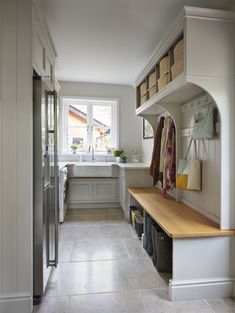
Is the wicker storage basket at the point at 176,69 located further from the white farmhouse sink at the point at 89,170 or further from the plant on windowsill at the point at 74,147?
the plant on windowsill at the point at 74,147

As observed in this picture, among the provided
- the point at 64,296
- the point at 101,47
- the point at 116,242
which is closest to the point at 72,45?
the point at 101,47

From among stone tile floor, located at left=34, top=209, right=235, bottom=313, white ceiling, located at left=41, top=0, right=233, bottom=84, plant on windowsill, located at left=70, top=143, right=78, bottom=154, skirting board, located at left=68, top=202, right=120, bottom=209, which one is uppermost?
white ceiling, located at left=41, top=0, right=233, bottom=84

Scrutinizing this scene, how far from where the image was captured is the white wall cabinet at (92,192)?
→ 4.42 meters

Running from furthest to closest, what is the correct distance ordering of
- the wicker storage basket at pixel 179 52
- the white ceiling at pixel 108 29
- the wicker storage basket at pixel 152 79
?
the wicker storage basket at pixel 152 79 → the white ceiling at pixel 108 29 → the wicker storage basket at pixel 179 52

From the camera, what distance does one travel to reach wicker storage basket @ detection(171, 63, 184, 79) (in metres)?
1.88

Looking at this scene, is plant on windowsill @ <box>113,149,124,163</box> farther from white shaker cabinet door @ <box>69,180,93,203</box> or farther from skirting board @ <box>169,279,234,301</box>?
skirting board @ <box>169,279,234,301</box>

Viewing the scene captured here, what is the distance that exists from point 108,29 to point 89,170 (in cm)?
248

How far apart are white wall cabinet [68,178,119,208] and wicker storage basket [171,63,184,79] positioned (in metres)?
2.77

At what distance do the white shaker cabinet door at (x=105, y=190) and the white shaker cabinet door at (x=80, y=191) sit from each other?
12cm

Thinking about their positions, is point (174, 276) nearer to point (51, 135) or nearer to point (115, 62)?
point (51, 135)

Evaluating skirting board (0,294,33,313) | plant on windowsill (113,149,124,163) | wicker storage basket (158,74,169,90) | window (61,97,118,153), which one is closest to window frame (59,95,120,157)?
window (61,97,118,153)

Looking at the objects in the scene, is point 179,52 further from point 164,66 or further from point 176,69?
point 164,66

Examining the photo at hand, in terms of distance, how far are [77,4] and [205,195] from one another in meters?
2.10

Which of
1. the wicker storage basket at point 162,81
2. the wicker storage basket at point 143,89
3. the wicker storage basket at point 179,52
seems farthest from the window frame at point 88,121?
the wicker storage basket at point 179,52
